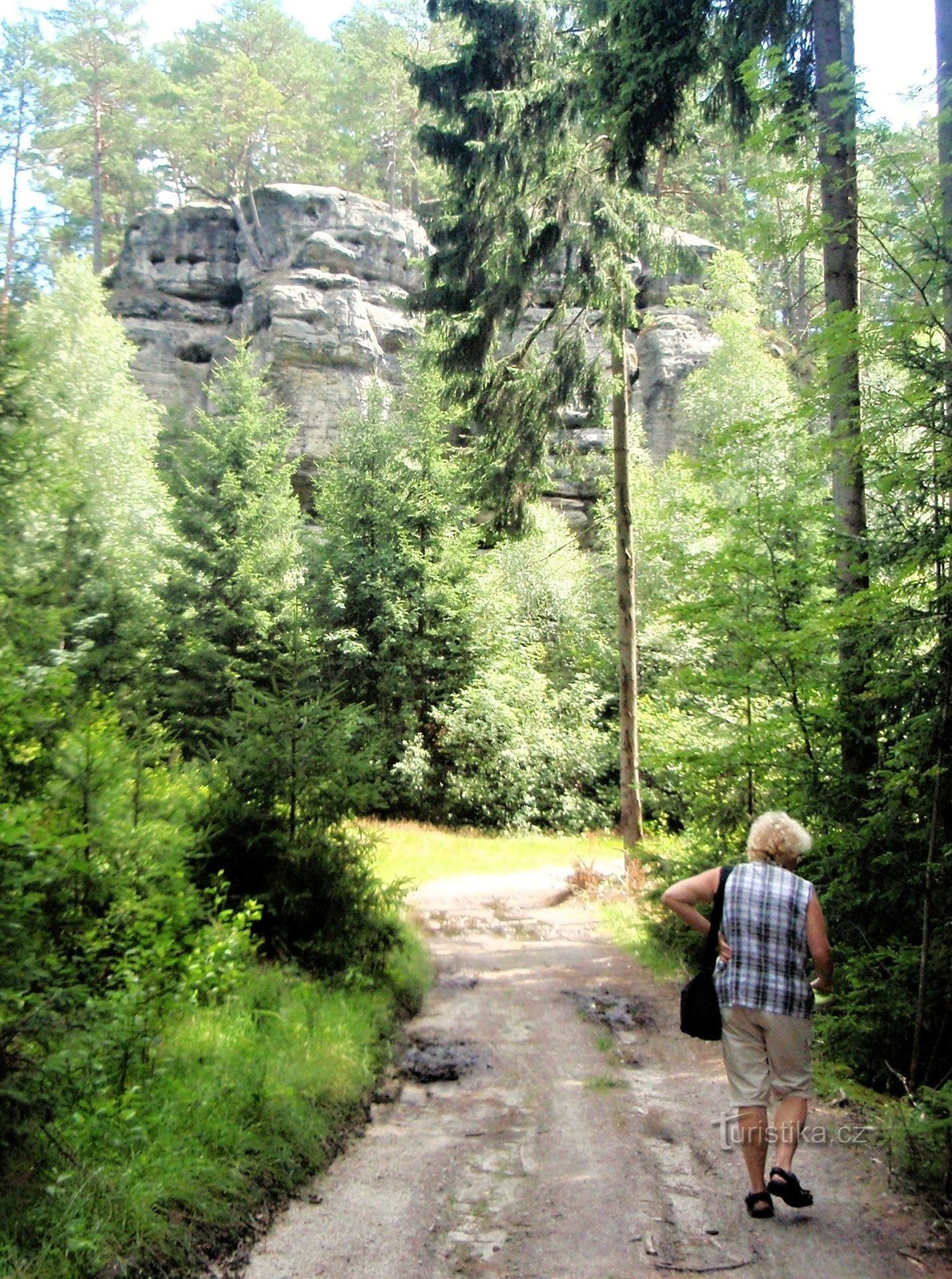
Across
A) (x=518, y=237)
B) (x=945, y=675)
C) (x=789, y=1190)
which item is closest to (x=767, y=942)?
(x=789, y=1190)

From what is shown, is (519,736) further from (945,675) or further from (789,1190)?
(789,1190)

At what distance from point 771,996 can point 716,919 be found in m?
0.41

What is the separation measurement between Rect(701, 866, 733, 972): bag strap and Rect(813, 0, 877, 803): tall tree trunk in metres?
1.84

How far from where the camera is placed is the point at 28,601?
4961 mm

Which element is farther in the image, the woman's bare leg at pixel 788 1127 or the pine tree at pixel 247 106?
the pine tree at pixel 247 106

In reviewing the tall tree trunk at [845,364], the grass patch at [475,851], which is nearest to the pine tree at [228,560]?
the grass patch at [475,851]

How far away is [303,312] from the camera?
33781mm

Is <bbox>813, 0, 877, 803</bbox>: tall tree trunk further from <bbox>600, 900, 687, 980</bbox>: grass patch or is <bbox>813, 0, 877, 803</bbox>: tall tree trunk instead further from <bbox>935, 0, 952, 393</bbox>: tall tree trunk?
<bbox>600, 900, 687, 980</bbox>: grass patch

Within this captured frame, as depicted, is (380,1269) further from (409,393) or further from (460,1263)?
(409,393)

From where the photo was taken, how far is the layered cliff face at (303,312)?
33469mm

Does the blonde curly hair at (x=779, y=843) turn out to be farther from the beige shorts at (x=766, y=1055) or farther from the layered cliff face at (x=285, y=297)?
the layered cliff face at (x=285, y=297)

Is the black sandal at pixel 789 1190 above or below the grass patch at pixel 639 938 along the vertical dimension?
above

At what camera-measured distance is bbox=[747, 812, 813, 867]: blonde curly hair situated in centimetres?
445

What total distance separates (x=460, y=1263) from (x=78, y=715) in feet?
11.9
